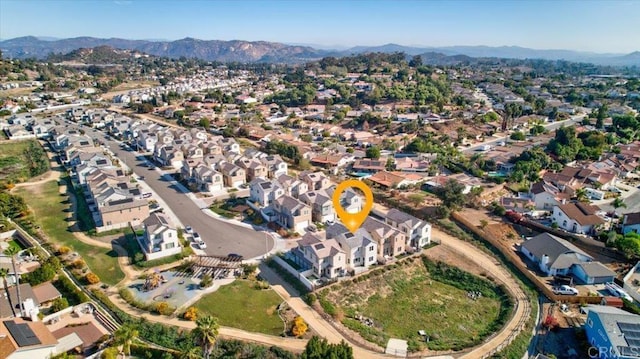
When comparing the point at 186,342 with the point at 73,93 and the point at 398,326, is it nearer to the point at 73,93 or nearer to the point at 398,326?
the point at 398,326

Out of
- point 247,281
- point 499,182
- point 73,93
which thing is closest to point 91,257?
point 247,281

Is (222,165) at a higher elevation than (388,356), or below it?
higher

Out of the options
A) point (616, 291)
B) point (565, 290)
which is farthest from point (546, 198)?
point (565, 290)

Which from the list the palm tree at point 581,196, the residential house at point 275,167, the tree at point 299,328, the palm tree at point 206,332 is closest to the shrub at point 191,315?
the palm tree at point 206,332

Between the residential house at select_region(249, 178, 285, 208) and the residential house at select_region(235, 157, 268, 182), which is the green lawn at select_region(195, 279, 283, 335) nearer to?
the residential house at select_region(249, 178, 285, 208)

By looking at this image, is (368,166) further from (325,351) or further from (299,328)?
(325,351)

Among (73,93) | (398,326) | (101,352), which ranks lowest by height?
(398,326)

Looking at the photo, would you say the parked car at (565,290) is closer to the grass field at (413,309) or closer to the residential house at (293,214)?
the grass field at (413,309)
